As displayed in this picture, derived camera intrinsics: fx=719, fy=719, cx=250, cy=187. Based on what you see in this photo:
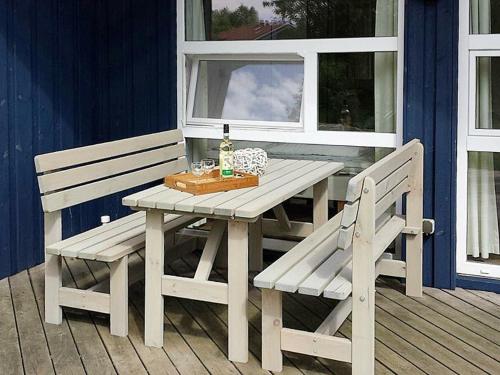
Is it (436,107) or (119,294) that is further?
(436,107)

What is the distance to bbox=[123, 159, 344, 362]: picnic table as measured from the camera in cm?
308

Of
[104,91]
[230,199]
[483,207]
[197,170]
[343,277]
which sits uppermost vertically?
[104,91]

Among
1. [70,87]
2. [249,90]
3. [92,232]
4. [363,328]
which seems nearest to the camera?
[363,328]

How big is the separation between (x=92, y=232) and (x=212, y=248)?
2.50 ft

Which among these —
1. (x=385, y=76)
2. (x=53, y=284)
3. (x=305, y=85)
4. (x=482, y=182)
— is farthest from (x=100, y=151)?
(x=482, y=182)

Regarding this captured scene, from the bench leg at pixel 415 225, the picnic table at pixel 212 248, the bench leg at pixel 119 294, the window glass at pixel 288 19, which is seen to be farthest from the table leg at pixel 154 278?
the window glass at pixel 288 19

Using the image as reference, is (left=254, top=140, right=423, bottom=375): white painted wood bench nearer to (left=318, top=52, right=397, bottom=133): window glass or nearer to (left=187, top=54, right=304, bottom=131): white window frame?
(left=318, top=52, right=397, bottom=133): window glass

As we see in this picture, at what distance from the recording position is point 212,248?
338 centimetres

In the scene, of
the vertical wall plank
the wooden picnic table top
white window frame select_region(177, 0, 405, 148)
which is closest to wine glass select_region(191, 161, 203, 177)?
the wooden picnic table top

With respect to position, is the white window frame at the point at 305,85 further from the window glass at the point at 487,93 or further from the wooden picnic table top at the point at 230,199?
the wooden picnic table top at the point at 230,199

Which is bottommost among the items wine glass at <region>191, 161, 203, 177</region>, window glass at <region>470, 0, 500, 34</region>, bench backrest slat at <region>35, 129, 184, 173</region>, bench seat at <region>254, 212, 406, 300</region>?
bench seat at <region>254, 212, 406, 300</region>

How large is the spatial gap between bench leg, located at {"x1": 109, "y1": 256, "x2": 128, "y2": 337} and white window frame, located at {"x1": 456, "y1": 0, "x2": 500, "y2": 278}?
1.97 meters

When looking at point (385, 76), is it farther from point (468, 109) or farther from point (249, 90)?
point (249, 90)

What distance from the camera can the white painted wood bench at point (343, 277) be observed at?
8.98 feet
